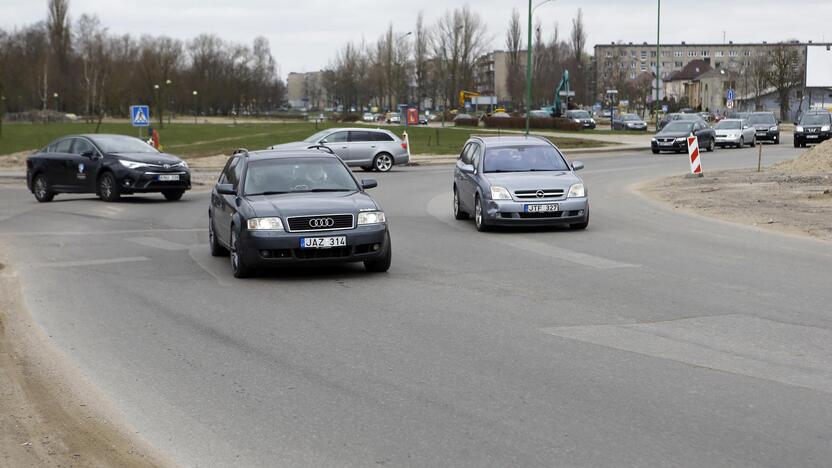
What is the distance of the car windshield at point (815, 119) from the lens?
4891 centimetres

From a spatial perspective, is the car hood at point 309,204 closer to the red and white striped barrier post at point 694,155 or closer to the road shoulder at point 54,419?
the road shoulder at point 54,419

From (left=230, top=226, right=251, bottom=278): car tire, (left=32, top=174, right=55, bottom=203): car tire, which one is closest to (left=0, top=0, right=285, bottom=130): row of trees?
(left=32, top=174, right=55, bottom=203): car tire

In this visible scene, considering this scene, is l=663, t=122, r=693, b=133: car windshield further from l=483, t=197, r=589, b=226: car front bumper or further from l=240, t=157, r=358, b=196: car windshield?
l=240, t=157, r=358, b=196: car windshield

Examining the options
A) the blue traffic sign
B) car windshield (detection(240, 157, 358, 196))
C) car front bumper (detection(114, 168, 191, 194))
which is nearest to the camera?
car windshield (detection(240, 157, 358, 196))

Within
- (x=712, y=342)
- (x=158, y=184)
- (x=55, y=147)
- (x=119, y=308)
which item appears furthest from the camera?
(x=55, y=147)

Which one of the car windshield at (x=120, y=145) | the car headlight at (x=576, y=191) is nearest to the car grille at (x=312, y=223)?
the car headlight at (x=576, y=191)

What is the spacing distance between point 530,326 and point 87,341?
356cm

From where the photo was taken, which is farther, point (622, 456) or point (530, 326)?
point (530, 326)

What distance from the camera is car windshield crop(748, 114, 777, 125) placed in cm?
5366

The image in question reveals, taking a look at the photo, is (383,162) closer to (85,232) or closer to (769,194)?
(769,194)

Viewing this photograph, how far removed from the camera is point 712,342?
26.6 ft

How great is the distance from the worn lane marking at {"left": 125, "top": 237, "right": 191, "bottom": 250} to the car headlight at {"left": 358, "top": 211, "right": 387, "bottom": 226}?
4.26m

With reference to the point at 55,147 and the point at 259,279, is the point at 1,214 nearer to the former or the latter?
the point at 55,147

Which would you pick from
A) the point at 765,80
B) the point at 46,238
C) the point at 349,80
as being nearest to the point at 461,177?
the point at 46,238
